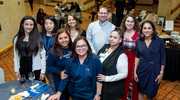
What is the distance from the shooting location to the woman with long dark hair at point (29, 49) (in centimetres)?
273

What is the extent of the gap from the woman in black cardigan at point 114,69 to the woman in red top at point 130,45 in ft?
1.71

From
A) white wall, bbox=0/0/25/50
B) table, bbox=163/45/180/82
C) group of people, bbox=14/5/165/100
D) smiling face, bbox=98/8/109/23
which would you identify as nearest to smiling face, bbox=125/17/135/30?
group of people, bbox=14/5/165/100

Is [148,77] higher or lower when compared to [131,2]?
lower

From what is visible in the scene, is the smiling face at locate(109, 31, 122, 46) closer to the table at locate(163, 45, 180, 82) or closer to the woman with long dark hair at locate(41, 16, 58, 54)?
the woman with long dark hair at locate(41, 16, 58, 54)

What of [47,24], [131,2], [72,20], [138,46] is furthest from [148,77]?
[131,2]

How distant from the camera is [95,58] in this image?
2.15 meters

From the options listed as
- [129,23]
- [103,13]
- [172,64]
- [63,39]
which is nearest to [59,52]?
[63,39]

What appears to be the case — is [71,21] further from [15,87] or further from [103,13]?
[15,87]

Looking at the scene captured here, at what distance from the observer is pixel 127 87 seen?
2.94m

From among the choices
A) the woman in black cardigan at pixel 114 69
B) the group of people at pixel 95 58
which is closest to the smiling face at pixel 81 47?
the group of people at pixel 95 58

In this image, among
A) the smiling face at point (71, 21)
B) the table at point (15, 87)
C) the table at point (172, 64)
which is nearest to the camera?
the table at point (15, 87)

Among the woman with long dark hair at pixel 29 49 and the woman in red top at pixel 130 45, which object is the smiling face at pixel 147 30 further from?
the woman with long dark hair at pixel 29 49

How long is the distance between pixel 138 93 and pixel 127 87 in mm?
334

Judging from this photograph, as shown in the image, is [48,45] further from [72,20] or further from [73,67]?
[73,67]
